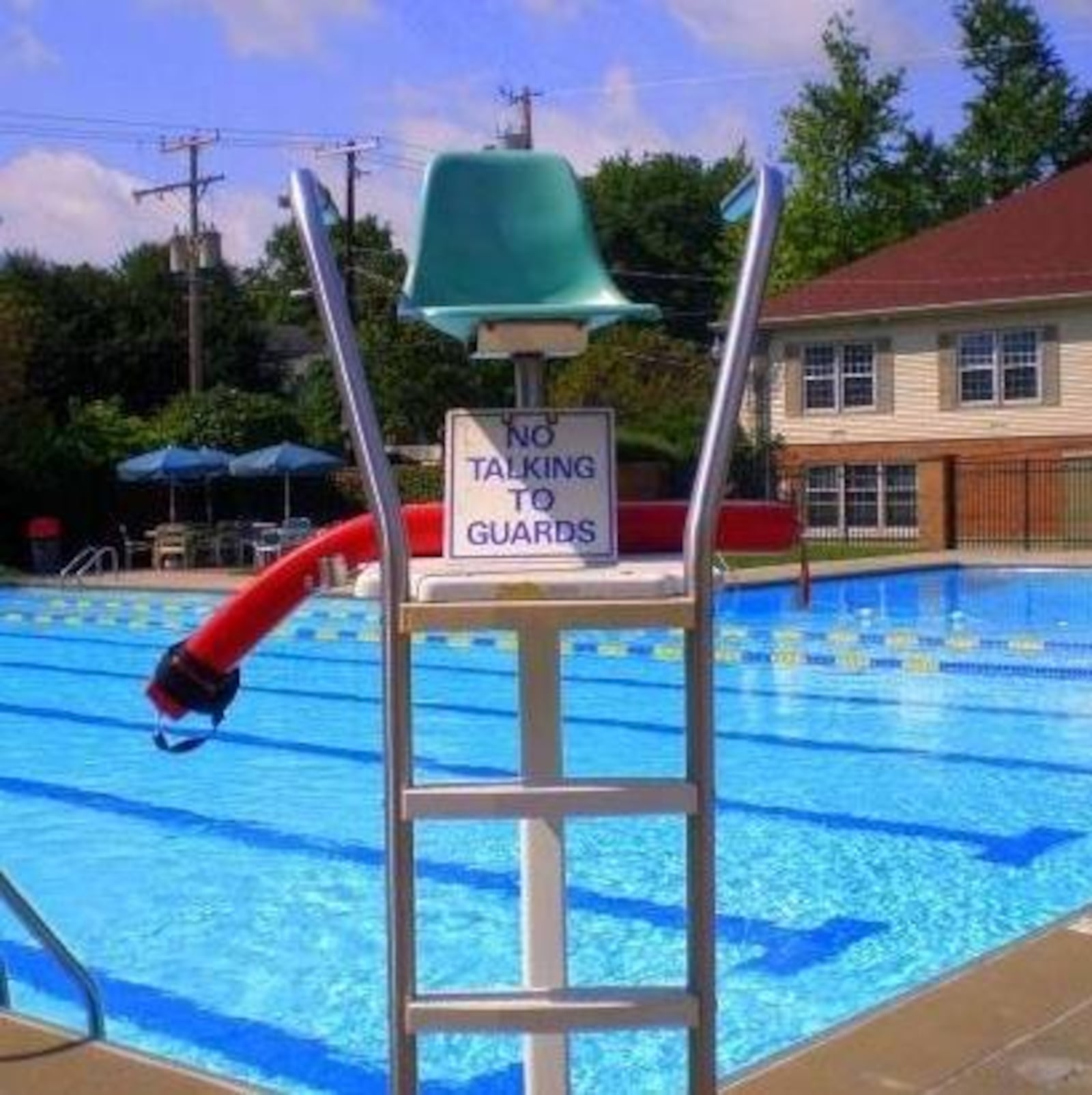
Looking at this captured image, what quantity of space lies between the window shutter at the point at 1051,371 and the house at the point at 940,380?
3 cm

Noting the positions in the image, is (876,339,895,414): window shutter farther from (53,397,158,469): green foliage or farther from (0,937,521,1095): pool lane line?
(0,937,521,1095): pool lane line

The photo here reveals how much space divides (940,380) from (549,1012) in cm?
3002

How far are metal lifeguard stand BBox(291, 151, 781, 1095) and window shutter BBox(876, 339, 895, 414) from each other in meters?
30.0

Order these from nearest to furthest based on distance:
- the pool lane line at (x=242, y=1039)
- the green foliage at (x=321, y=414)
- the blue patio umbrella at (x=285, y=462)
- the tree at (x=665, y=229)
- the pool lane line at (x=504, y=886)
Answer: the pool lane line at (x=242, y=1039) < the pool lane line at (x=504, y=886) < the blue patio umbrella at (x=285, y=462) < the green foliage at (x=321, y=414) < the tree at (x=665, y=229)

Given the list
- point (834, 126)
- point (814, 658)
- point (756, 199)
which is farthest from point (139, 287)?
point (756, 199)

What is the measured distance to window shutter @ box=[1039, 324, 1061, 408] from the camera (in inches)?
1186

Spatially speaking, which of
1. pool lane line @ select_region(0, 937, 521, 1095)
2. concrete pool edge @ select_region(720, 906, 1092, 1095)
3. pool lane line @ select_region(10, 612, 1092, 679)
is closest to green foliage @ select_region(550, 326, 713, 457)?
pool lane line @ select_region(10, 612, 1092, 679)

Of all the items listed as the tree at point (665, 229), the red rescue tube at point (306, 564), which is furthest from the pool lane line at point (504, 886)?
the tree at point (665, 229)

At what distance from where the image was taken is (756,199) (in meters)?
2.49

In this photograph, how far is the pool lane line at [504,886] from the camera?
676 centimetres

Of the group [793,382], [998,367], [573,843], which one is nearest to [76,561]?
Result: [793,382]

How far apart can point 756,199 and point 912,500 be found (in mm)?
29962

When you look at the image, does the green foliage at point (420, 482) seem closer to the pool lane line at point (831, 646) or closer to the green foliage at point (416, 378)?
the pool lane line at point (831, 646)

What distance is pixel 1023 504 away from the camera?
29609mm
